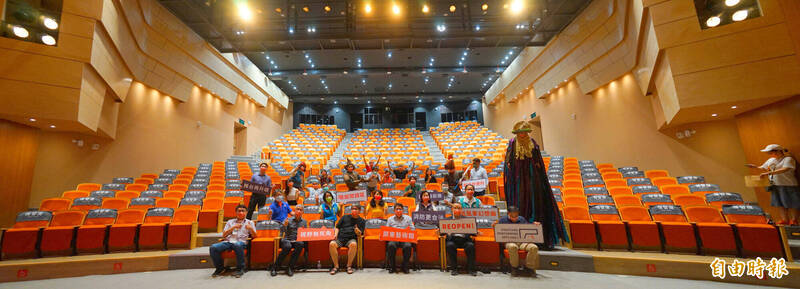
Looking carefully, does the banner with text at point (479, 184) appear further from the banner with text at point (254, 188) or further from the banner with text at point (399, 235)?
the banner with text at point (254, 188)

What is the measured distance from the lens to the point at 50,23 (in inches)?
231

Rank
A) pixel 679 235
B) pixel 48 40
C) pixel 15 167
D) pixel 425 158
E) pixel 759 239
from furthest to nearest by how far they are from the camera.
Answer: pixel 425 158, pixel 15 167, pixel 48 40, pixel 679 235, pixel 759 239

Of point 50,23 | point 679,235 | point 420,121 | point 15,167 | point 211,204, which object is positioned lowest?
point 679,235

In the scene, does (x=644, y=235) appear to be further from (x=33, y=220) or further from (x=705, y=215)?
(x=33, y=220)

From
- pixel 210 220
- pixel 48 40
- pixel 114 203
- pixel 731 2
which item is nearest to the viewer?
pixel 731 2

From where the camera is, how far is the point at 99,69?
6.63 metres

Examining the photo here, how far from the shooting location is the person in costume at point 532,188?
13.3 feet

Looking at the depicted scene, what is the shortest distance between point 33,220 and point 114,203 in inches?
43.7

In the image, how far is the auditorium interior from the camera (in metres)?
4.02

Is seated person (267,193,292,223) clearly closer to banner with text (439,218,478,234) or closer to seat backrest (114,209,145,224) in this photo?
seat backrest (114,209,145,224)

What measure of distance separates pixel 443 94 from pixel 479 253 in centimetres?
1784

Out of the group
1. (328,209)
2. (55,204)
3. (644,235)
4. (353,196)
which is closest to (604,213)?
(644,235)

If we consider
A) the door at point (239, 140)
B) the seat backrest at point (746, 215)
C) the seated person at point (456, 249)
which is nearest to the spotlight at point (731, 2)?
the seat backrest at point (746, 215)

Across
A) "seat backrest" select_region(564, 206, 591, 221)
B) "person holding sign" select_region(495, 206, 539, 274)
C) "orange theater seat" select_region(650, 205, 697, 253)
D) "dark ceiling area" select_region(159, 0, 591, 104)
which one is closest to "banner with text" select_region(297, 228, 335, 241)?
"person holding sign" select_region(495, 206, 539, 274)
